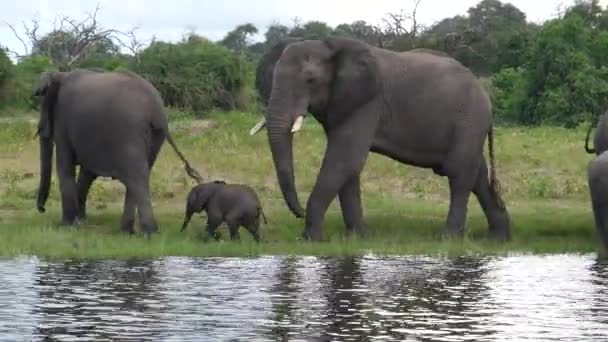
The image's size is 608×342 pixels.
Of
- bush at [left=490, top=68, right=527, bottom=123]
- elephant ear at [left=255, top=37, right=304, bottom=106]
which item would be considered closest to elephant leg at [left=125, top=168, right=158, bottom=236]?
elephant ear at [left=255, top=37, right=304, bottom=106]

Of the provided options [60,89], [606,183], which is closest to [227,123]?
[60,89]

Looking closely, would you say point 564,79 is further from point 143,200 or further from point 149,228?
point 149,228

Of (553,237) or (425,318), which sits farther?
(553,237)

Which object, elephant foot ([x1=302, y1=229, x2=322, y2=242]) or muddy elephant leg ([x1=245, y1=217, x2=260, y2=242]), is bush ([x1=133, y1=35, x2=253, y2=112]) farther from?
muddy elephant leg ([x1=245, y1=217, x2=260, y2=242])

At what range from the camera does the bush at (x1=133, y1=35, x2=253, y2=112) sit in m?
33.8

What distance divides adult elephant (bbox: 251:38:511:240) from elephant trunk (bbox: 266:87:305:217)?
0.5 inches

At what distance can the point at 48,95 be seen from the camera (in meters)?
19.4

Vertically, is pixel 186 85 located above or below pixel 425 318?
above

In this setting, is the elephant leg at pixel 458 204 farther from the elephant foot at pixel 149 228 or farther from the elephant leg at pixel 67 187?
the elephant leg at pixel 67 187

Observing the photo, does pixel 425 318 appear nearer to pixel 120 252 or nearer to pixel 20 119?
pixel 120 252


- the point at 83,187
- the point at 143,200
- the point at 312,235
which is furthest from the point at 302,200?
the point at 143,200

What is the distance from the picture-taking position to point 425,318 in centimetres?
1217

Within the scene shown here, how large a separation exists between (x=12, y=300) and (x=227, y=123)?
1591cm

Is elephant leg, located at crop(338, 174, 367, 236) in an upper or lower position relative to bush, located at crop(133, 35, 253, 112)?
lower
